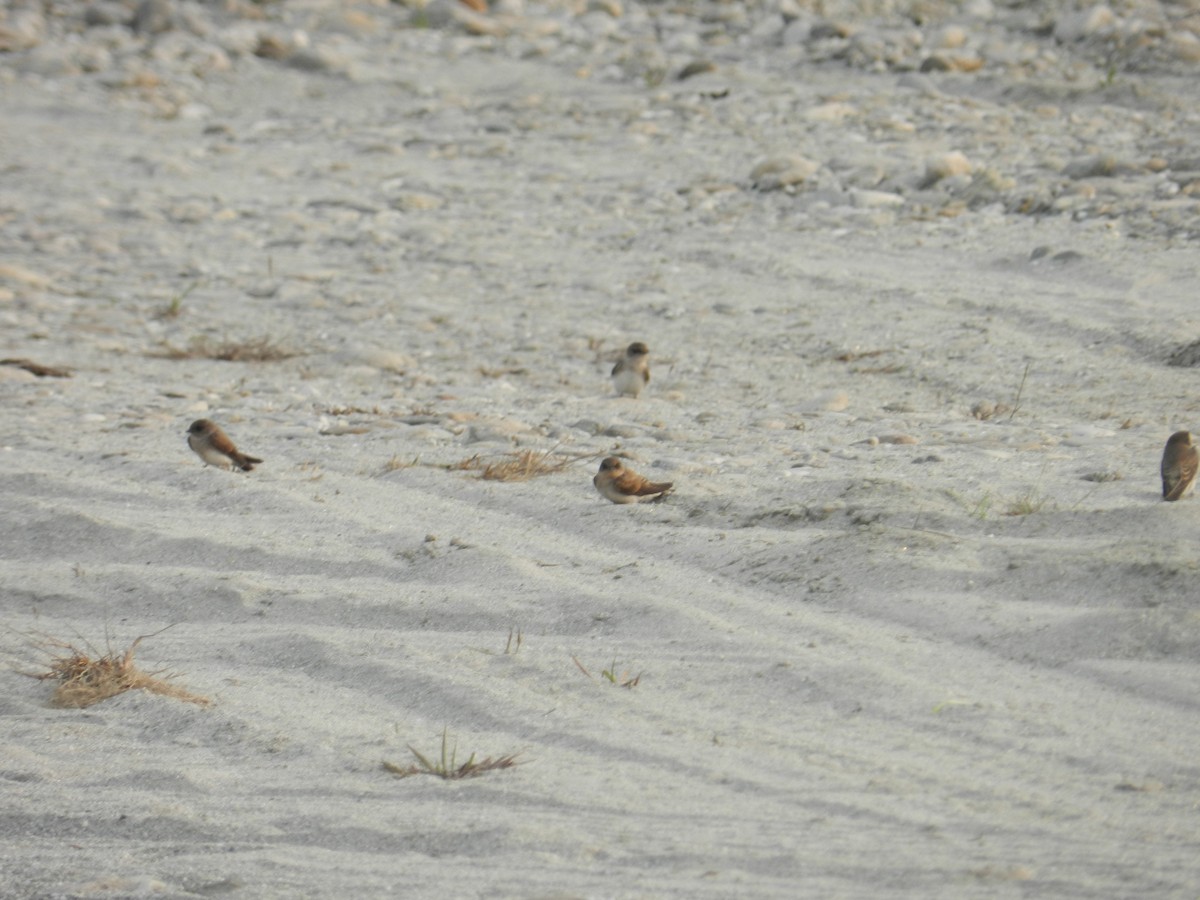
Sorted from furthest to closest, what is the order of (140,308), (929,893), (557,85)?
1. (557,85)
2. (140,308)
3. (929,893)

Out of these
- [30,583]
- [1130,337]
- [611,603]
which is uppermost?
[1130,337]

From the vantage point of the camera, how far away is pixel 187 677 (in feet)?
13.0

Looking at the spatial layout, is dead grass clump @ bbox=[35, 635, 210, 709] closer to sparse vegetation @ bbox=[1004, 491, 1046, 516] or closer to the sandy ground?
the sandy ground

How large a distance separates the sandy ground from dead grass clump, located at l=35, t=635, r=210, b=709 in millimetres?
52

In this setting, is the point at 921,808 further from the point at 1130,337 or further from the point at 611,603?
the point at 1130,337

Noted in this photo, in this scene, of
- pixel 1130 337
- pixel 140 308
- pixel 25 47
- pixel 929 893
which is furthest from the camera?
pixel 25 47

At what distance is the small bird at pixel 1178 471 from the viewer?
14.9 ft

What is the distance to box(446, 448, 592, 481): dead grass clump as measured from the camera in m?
5.41

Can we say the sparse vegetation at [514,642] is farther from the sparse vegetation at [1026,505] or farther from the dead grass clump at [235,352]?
the dead grass clump at [235,352]

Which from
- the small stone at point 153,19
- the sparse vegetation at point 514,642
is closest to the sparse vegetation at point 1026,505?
the sparse vegetation at point 514,642

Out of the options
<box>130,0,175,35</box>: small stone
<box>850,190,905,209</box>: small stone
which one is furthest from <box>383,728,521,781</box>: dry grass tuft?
<box>130,0,175,35</box>: small stone

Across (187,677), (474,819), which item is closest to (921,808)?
(474,819)

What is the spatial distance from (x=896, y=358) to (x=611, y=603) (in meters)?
3.38

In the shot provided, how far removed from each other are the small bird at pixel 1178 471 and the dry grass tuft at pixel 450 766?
237 centimetres
